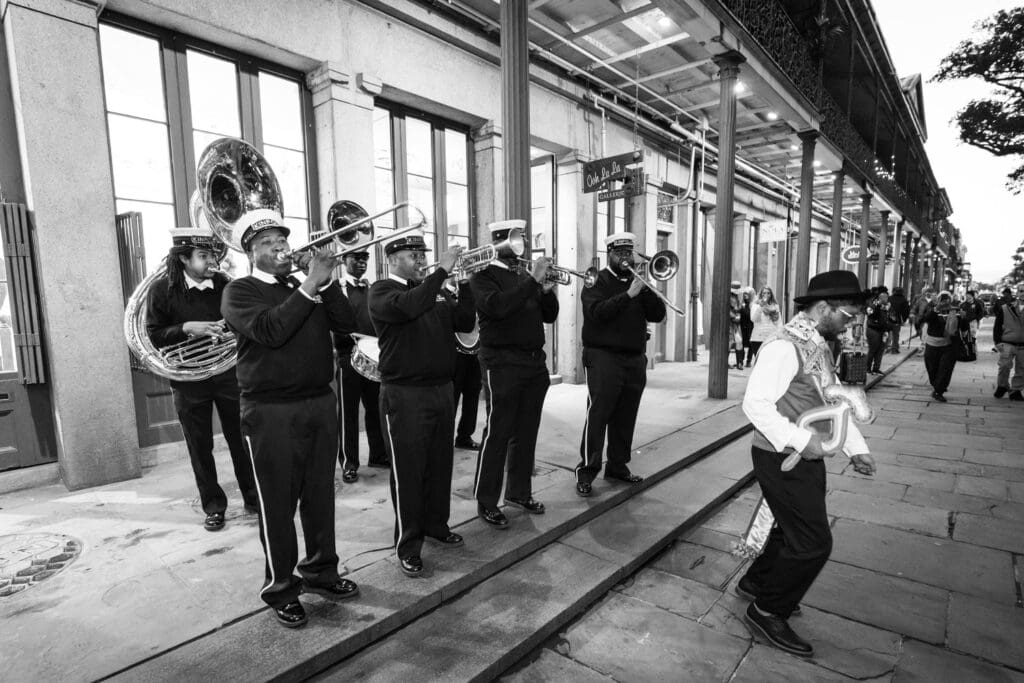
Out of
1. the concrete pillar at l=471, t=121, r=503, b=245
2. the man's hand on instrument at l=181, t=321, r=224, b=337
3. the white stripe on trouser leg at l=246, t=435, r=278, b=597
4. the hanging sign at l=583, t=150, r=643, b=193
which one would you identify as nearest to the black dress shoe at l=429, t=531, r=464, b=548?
the white stripe on trouser leg at l=246, t=435, r=278, b=597

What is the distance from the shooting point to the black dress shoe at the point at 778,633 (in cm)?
260

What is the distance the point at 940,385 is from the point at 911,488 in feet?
18.4

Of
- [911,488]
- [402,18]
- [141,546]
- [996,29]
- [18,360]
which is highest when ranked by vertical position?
[996,29]

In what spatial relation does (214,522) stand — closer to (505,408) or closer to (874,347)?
(505,408)

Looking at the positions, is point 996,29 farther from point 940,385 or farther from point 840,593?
point 840,593

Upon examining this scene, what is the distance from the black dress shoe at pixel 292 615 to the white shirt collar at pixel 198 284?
96.7 inches

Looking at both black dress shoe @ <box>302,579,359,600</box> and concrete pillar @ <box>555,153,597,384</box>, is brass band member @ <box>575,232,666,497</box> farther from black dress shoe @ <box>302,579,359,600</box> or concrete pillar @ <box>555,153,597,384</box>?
concrete pillar @ <box>555,153,597,384</box>

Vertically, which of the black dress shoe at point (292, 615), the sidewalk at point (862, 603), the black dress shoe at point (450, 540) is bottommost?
the sidewalk at point (862, 603)

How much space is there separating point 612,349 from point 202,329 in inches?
124

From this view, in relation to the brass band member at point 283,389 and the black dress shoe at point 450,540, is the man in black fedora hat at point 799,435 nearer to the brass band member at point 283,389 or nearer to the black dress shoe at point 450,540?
the black dress shoe at point 450,540

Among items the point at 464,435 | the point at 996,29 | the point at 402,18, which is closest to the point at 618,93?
the point at 402,18

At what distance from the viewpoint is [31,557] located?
3.32 m

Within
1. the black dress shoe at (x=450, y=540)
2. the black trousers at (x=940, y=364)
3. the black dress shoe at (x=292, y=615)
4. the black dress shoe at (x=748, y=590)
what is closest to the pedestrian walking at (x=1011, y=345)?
the black trousers at (x=940, y=364)

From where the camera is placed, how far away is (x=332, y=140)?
19.6 ft
